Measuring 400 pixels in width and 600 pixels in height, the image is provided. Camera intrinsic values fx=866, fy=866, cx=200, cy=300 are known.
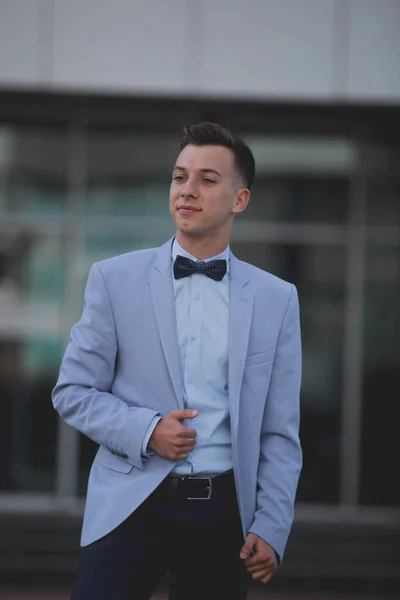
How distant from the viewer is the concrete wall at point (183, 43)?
618 centimetres

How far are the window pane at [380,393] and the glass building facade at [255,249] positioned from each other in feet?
0.04

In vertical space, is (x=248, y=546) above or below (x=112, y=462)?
below

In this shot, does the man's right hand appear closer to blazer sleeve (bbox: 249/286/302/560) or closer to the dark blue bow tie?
blazer sleeve (bbox: 249/286/302/560)

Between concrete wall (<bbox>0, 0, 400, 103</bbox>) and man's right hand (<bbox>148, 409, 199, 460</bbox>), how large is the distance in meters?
4.28

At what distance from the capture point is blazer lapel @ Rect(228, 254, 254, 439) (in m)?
2.46

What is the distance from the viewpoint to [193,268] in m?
2.60

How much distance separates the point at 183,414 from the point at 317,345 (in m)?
4.58

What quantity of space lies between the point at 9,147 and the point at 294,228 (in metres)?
2.31

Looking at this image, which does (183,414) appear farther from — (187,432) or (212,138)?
(212,138)

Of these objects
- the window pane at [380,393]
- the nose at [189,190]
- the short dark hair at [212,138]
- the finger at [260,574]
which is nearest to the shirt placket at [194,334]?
the nose at [189,190]

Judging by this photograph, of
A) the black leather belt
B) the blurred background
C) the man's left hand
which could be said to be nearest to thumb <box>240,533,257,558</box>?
the man's left hand

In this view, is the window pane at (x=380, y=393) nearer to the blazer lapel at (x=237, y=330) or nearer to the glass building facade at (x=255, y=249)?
the glass building facade at (x=255, y=249)

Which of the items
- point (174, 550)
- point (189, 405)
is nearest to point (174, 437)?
point (189, 405)

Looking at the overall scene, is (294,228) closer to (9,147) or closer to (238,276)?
(9,147)
